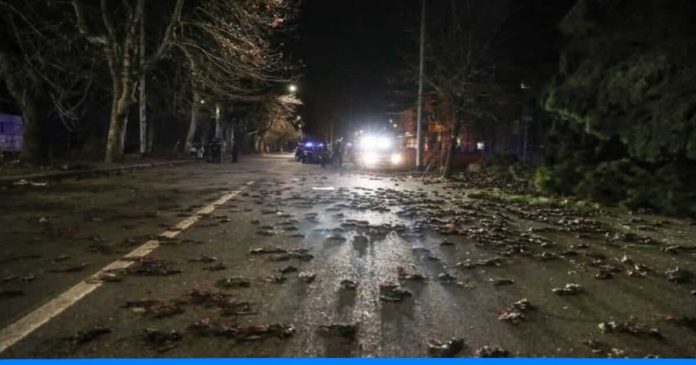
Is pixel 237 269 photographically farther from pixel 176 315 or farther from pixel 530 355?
pixel 530 355

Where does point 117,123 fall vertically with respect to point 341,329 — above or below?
above

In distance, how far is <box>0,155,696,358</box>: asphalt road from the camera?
4.32 meters

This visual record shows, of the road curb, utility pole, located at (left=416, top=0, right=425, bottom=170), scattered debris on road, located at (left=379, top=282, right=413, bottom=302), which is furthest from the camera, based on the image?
utility pole, located at (left=416, top=0, right=425, bottom=170)

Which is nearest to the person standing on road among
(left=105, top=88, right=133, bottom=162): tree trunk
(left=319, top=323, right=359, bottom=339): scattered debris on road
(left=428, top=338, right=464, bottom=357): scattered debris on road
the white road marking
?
(left=105, top=88, right=133, bottom=162): tree trunk

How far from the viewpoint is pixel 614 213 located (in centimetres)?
1309

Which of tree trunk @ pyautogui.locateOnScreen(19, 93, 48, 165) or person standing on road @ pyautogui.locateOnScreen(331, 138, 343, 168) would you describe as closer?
tree trunk @ pyautogui.locateOnScreen(19, 93, 48, 165)

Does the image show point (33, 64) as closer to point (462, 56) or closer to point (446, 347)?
point (462, 56)

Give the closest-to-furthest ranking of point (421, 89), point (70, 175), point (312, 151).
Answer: point (70, 175) < point (421, 89) < point (312, 151)

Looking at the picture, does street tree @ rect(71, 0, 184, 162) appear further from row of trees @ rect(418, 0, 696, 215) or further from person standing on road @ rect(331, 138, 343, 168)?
row of trees @ rect(418, 0, 696, 215)

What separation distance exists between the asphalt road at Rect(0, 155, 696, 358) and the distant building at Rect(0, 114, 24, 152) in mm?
15088

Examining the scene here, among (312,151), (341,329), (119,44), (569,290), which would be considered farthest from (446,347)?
(312,151)

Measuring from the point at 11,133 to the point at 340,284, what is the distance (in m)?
24.5

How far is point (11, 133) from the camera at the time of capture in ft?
86.1

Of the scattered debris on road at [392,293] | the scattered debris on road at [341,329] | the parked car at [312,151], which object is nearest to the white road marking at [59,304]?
the scattered debris on road at [341,329]
